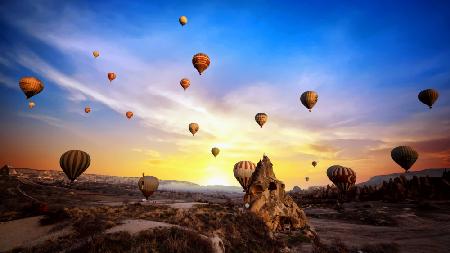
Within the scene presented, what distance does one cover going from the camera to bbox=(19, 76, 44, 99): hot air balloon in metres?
44.7

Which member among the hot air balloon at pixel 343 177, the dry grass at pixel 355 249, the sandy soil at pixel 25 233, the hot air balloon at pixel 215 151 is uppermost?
the hot air balloon at pixel 215 151

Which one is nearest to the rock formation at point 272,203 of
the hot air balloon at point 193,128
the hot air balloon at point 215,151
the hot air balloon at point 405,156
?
the hot air balloon at point 405,156

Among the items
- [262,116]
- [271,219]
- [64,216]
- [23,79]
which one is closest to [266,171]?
[271,219]

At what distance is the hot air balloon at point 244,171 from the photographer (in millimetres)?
43594

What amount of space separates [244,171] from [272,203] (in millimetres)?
20139

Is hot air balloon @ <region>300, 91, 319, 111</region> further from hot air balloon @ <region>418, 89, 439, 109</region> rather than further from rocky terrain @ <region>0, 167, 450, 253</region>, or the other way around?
rocky terrain @ <region>0, 167, 450, 253</region>

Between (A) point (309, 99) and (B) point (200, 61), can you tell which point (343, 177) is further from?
(B) point (200, 61)

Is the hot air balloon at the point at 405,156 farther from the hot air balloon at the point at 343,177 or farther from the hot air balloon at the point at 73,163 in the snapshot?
the hot air balloon at the point at 73,163

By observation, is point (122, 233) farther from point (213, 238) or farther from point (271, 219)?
point (271, 219)

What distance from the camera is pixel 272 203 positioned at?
77.7 feet

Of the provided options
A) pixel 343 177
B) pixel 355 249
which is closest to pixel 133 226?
pixel 355 249

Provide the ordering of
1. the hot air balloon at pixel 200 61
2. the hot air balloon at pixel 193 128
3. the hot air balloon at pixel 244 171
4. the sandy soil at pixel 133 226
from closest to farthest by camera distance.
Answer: the sandy soil at pixel 133 226
the hot air balloon at pixel 244 171
the hot air balloon at pixel 200 61
the hot air balloon at pixel 193 128

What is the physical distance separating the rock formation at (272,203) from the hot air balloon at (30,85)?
40342 millimetres

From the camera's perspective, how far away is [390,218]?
33.2m
